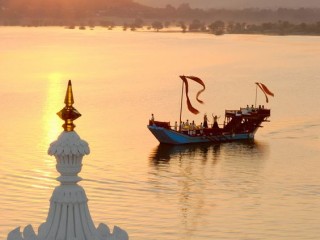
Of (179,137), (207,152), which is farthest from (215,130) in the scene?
(207,152)

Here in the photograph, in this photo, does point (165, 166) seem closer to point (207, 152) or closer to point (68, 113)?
point (207, 152)

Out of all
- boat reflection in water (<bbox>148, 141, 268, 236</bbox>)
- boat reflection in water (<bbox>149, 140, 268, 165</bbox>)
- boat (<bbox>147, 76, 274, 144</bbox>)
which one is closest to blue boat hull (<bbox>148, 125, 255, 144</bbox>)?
boat (<bbox>147, 76, 274, 144</bbox>)

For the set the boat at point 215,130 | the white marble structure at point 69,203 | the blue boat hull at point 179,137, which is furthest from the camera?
the boat at point 215,130

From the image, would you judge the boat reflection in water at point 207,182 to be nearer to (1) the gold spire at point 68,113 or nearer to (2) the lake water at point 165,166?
(2) the lake water at point 165,166

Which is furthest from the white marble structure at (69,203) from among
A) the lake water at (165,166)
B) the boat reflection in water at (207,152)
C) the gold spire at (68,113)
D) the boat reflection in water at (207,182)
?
the boat reflection in water at (207,152)

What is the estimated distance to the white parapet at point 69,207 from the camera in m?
11.4

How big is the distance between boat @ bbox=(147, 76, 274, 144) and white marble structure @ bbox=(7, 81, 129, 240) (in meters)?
64.1

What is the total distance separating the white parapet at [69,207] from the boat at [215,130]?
64.1m

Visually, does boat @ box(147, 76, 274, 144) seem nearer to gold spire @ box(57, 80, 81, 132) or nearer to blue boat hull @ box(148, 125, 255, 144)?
blue boat hull @ box(148, 125, 255, 144)

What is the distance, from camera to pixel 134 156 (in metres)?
70.2

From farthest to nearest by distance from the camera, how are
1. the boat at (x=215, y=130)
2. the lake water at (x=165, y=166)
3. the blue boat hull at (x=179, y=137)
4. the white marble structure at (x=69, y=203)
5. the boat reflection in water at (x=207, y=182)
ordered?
the boat at (x=215, y=130)
the blue boat hull at (x=179, y=137)
the boat reflection in water at (x=207, y=182)
the lake water at (x=165, y=166)
the white marble structure at (x=69, y=203)

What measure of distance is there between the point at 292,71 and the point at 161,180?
111 metres

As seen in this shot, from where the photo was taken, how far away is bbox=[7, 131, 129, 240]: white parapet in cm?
1135

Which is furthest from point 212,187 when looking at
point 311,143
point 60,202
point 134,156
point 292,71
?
point 292,71
